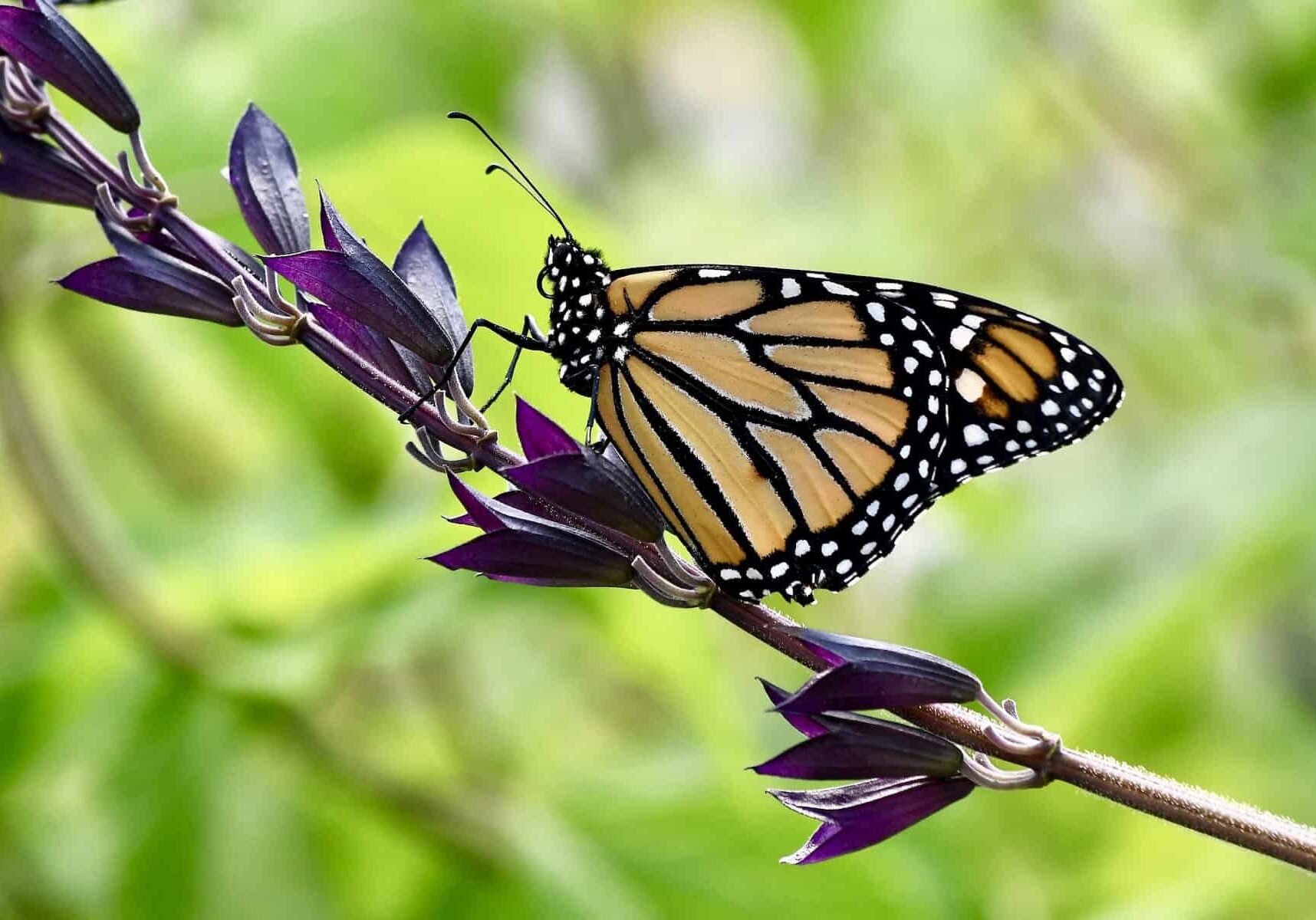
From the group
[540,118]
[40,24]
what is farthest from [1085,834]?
[40,24]

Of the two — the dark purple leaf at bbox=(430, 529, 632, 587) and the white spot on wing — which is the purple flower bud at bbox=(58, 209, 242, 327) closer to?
the dark purple leaf at bbox=(430, 529, 632, 587)

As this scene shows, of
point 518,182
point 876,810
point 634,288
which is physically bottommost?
point 876,810

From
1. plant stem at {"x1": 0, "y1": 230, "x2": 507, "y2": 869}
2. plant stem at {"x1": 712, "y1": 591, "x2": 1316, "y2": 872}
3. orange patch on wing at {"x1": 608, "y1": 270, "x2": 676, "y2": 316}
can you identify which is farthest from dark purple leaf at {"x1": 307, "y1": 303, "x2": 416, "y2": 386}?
plant stem at {"x1": 0, "y1": 230, "x2": 507, "y2": 869}

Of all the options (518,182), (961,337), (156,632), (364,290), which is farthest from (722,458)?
(156,632)

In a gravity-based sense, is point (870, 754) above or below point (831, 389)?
below

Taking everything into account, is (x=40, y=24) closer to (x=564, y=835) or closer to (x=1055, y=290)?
(x=564, y=835)

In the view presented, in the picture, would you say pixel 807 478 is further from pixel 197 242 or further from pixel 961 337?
pixel 197 242
